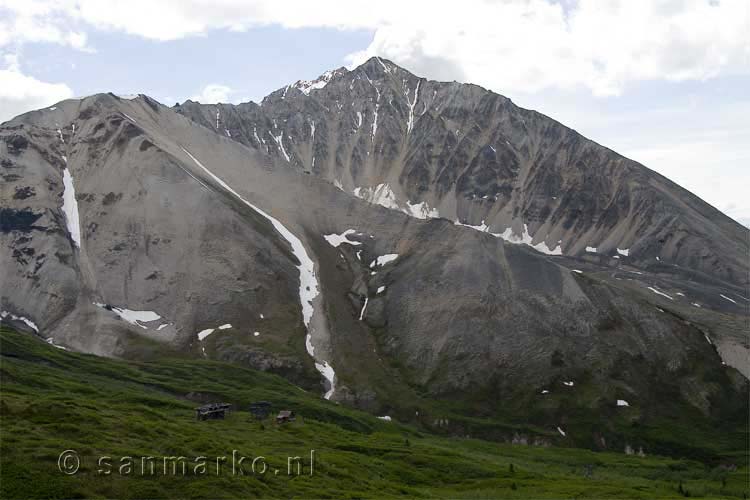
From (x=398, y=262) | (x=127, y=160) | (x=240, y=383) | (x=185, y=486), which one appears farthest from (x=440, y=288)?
(x=185, y=486)

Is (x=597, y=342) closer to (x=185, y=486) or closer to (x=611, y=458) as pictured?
(x=611, y=458)

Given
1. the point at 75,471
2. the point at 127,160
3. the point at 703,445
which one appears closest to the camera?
the point at 75,471

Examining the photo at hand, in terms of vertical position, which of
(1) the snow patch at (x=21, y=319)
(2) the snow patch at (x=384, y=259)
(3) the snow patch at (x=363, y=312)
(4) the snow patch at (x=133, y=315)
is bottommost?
(1) the snow patch at (x=21, y=319)

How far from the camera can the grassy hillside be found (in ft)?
153

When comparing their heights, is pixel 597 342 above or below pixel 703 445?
above

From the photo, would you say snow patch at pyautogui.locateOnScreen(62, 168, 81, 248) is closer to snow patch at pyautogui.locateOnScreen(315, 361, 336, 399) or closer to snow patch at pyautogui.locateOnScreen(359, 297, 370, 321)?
snow patch at pyautogui.locateOnScreen(359, 297, 370, 321)

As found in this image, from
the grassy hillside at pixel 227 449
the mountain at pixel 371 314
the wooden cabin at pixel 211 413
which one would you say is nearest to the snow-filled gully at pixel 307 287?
the mountain at pixel 371 314

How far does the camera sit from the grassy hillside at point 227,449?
46.5 m

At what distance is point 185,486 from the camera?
46625mm

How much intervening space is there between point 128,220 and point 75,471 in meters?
148

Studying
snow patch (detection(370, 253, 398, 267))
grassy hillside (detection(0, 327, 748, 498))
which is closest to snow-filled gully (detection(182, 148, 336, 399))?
grassy hillside (detection(0, 327, 748, 498))

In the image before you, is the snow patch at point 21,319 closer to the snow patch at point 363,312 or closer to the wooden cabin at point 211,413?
the snow patch at point 363,312

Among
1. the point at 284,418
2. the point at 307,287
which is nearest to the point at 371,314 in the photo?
the point at 307,287

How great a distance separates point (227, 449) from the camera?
55.9m
